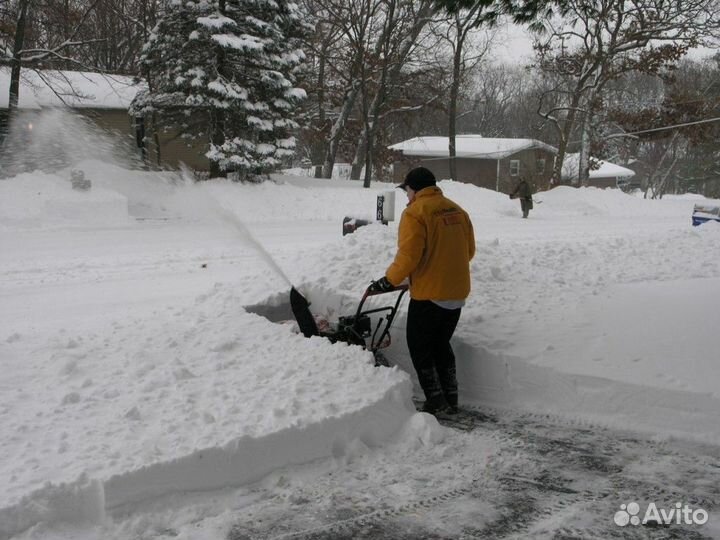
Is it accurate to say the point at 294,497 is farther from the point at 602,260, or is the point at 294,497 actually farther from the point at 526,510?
the point at 602,260

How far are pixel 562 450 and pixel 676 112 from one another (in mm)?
29935

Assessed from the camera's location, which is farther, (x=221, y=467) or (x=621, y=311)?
(x=621, y=311)

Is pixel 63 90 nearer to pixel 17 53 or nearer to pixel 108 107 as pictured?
pixel 17 53

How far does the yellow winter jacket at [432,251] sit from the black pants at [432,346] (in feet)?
0.41

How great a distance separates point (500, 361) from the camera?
5438 mm

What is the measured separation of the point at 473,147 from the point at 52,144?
2913 cm

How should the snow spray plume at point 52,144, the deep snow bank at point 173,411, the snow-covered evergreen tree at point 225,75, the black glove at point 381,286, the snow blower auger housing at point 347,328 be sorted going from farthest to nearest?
the snow-covered evergreen tree at point 225,75
the snow spray plume at point 52,144
the snow blower auger housing at point 347,328
the black glove at point 381,286
the deep snow bank at point 173,411

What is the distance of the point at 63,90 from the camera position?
79.0 ft

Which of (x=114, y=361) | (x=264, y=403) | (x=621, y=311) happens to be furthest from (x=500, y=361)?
(x=114, y=361)

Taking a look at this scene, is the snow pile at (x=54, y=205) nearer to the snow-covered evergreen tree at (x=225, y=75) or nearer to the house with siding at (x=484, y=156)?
the snow-covered evergreen tree at (x=225, y=75)

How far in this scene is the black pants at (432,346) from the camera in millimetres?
4961

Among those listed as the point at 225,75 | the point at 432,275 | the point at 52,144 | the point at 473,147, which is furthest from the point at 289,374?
the point at 473,147

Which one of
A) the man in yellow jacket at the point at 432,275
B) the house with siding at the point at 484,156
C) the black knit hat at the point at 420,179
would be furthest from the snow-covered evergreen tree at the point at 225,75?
the house with siding at the point at 484,156

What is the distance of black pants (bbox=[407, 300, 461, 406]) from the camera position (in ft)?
16.3
